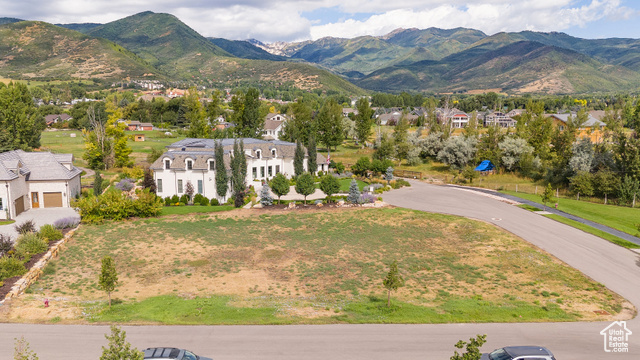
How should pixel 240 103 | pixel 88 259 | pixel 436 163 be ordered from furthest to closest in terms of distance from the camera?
pixel 240 103 → pixel 436 163 → pixel 88 259

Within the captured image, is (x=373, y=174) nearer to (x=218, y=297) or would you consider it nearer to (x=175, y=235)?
(x=175, y=235)

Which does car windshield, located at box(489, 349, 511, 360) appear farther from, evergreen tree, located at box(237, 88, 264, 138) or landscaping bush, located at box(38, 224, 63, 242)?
evergreen tree, located at box(237, 88, 264, 138)

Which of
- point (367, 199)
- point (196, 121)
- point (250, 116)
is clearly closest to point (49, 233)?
point (367, 199)

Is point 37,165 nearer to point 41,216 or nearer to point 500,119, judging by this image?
point 41,216

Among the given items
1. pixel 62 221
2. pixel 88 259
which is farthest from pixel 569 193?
pixel 62 221

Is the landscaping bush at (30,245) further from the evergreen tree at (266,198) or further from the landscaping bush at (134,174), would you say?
the landscaping bush at (134,174)

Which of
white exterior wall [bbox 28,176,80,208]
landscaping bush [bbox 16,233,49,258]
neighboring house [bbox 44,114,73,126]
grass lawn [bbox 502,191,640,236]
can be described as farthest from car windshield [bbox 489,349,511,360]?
neighboring house [bbox 44,114,73,126]

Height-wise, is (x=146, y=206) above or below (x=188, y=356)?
above
